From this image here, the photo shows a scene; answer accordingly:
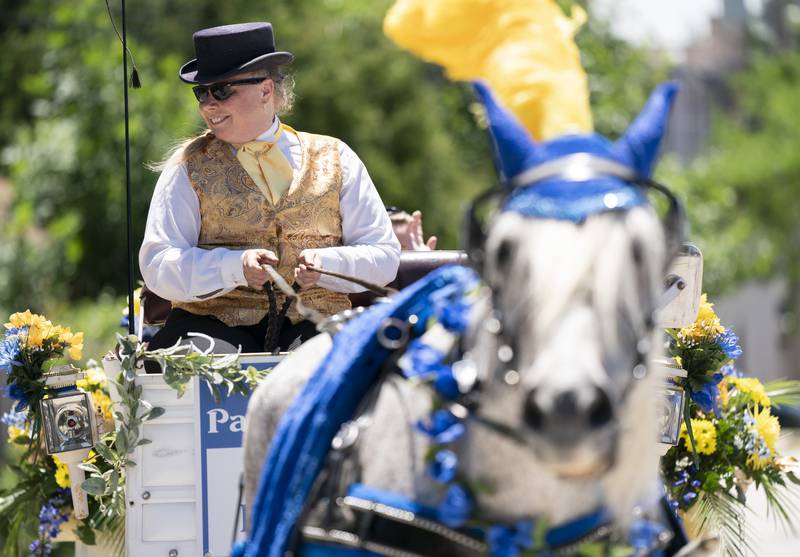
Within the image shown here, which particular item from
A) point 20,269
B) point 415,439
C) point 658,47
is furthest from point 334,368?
point 658,47

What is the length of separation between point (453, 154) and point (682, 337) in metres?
14.8

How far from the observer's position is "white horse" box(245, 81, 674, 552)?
2.50 m

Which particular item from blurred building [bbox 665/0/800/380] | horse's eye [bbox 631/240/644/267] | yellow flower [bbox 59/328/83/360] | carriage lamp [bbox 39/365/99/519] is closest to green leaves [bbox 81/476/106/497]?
carriage lamp [bbox 39/365/99/519]

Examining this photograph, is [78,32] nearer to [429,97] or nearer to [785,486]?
[429,97]

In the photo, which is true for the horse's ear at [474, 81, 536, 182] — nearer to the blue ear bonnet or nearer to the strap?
the blue ear bonnet

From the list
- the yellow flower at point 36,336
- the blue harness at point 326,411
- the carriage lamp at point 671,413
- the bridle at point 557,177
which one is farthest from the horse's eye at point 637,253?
the yellow flower at point 36,336

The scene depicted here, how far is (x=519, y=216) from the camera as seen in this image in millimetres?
2666

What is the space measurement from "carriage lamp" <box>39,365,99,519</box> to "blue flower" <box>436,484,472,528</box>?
2.57m

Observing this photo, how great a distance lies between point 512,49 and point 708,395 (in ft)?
8.19

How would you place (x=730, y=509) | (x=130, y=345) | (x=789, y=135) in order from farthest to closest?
(x=789, y=135) < (x=730, y=509) < (x=130, y=345)

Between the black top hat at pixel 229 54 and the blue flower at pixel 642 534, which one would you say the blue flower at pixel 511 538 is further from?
the black top hat at pixel 229 54

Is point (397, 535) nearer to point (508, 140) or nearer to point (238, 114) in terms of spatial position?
point (508, 140)

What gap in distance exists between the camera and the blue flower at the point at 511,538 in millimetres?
2723

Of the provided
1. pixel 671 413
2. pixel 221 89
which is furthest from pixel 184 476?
pixel 671 413
